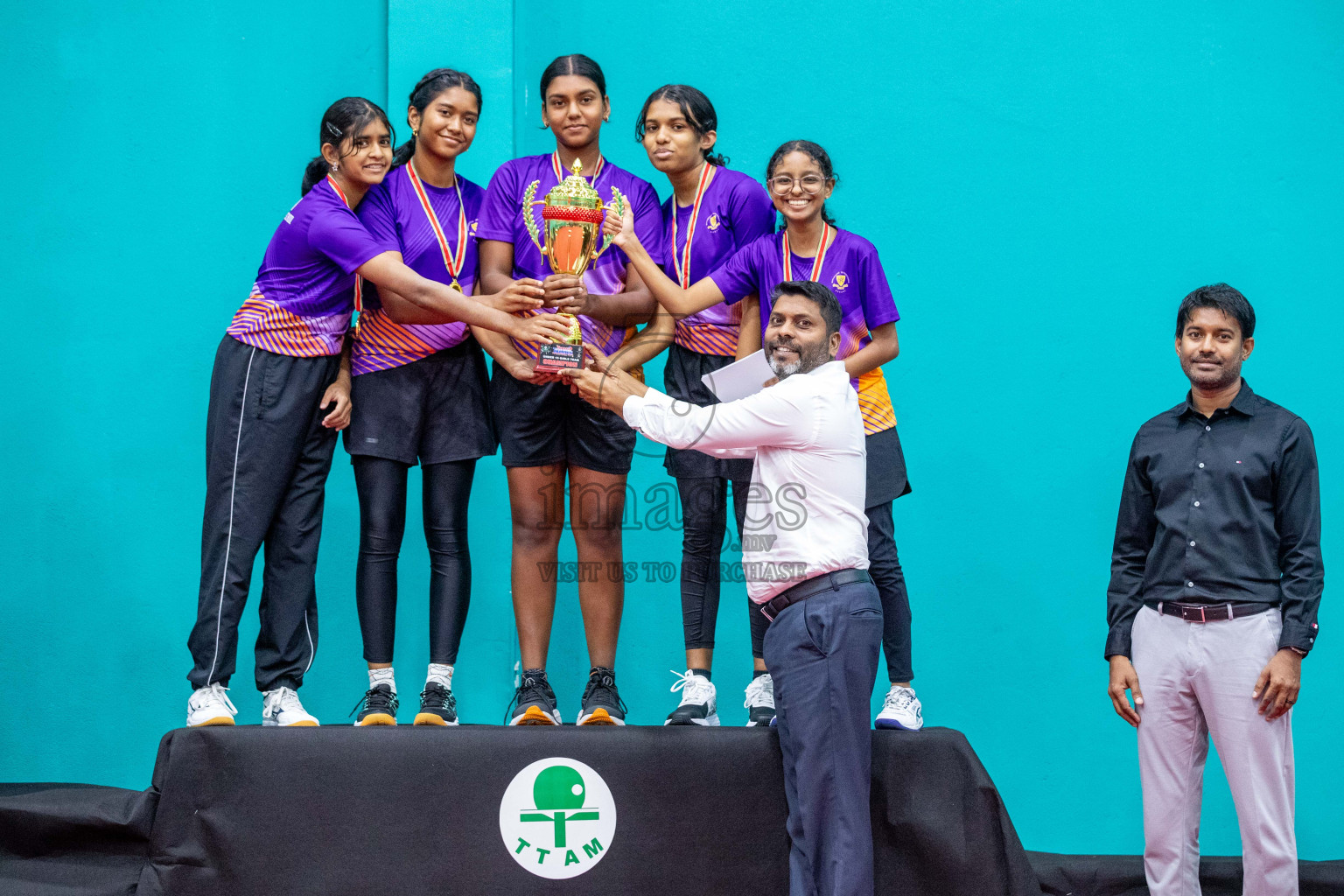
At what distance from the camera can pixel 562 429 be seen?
294 centimetres

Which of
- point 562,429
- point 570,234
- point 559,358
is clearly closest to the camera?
point 559,358

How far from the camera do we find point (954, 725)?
3.91 metres

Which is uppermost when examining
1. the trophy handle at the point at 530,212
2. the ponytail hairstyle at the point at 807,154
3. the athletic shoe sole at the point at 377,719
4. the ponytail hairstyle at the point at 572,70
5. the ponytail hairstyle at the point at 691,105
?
the ponytail hairstyle at the point at 572,70

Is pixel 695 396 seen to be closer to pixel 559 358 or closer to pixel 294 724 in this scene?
pixel 559 358

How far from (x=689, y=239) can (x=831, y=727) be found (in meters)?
1.35

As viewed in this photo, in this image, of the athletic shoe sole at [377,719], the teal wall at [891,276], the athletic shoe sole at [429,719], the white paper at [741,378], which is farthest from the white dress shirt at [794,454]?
the teal wall at [891,276]

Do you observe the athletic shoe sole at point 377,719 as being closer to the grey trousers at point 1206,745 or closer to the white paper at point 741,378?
the white paper at point 741,378

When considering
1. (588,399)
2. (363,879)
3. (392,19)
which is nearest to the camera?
(363,879)

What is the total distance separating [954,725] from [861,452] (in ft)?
5.82

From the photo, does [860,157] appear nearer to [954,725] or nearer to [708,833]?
[954,725]

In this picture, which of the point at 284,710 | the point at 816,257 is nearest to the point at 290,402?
the point at 284,710

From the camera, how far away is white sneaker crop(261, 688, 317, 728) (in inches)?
108

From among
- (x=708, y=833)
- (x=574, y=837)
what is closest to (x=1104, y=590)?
(x=708, y=833)

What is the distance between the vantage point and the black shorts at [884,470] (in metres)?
2.83
